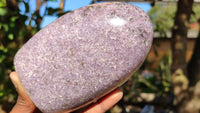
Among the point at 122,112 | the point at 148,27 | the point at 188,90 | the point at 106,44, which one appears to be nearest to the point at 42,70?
the point at 106,44

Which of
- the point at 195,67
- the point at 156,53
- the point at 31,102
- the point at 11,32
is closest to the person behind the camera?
the point at 31,102

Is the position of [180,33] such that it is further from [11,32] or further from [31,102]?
[31,102]

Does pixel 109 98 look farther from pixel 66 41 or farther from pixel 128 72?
A: pixel 66 41

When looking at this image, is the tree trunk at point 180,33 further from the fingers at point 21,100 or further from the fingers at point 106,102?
the fingers at point 21,100

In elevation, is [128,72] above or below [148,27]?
below

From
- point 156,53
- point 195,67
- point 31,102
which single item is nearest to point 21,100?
point 31,102

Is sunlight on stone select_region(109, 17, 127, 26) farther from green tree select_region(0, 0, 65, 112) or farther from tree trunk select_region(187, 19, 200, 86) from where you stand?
tree trunk select_region(187, 19, 200, 86)

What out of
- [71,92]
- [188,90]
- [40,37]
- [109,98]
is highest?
[40,37]
